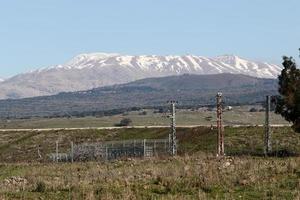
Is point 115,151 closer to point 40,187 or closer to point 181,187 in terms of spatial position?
point 40,187

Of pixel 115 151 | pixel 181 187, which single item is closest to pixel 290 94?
pixel 115 151

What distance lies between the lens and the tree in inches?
2506

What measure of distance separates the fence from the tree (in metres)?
16.8

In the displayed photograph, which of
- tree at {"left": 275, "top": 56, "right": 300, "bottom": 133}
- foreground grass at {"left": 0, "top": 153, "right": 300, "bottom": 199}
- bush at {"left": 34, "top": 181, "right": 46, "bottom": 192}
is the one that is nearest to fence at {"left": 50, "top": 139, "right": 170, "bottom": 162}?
tree at {"left": 275, "top": 56, "right": 300, "bottom": 133}

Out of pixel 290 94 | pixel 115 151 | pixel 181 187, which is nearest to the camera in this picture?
pixel 181 187

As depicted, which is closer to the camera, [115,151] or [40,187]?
[40,187]

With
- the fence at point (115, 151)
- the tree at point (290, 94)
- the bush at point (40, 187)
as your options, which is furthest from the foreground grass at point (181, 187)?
the fence at point (115, 151)

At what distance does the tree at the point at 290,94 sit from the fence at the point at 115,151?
16.8 meters

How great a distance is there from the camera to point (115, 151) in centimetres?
8325

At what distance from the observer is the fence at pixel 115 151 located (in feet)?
253

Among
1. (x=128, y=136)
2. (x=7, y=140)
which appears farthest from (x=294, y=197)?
(x=7, y=140)

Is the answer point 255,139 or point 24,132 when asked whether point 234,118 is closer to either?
point 24,132

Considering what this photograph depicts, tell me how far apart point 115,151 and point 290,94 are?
2728 centimetres

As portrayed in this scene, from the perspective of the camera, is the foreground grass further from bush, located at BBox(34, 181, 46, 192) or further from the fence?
the fence
